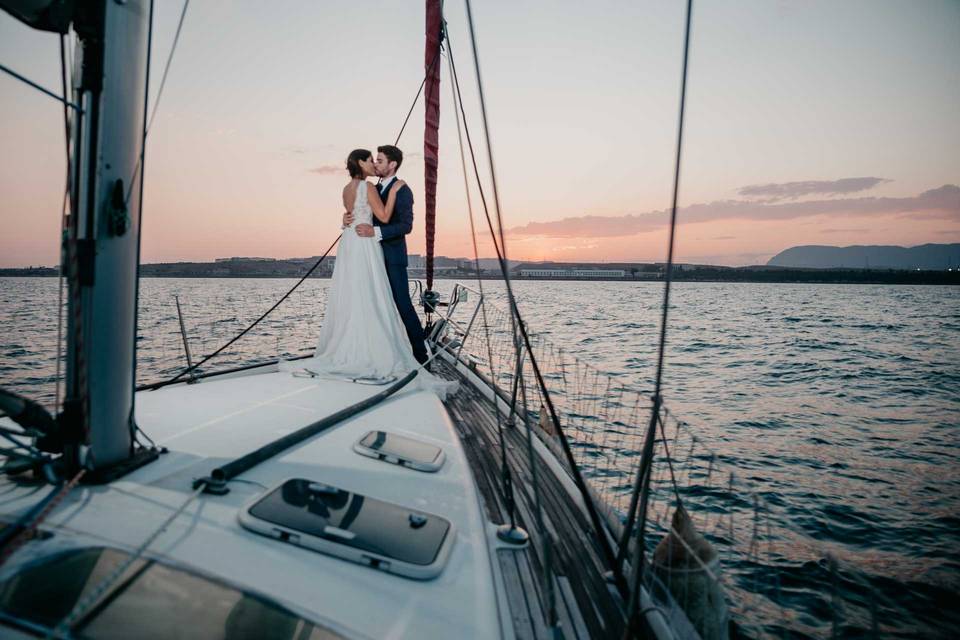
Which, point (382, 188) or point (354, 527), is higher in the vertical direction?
point (382, 188)

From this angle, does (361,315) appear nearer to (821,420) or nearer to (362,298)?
(362,298)

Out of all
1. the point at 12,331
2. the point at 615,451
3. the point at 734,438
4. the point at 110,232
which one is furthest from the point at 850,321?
the point at 12,331

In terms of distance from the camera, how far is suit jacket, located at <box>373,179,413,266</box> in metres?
5.46

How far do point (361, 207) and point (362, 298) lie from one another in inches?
39.8

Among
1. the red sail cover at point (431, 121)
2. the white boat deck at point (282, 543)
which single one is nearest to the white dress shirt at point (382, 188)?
the red sail cover at point (431, 121)

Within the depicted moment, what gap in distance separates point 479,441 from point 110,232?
2.74 meters

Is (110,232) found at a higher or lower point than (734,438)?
higher

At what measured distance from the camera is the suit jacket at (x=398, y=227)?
5461 millimetres

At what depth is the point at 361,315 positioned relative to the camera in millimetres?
5332

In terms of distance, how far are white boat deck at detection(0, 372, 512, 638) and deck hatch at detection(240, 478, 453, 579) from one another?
0.04 meters

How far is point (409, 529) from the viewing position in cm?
186

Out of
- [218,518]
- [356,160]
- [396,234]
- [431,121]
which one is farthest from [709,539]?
[431,121]

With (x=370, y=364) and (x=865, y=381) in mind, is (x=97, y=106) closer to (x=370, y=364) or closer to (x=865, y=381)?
(x=370, y=364)

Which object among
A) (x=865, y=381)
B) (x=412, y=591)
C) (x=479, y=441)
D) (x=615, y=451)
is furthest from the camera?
(x=865, y=381)
